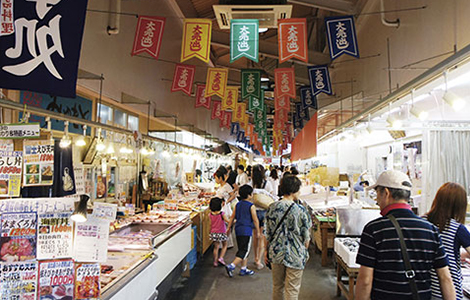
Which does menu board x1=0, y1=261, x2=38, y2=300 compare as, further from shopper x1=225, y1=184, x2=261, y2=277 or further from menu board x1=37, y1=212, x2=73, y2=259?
shopper x1=225, y1=184, x2=261, y2=277

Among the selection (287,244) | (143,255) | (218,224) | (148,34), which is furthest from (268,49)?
(143,255)

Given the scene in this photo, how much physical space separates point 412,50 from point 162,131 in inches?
286

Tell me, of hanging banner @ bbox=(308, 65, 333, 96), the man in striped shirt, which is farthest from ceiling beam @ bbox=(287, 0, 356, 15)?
the man in striped shirt

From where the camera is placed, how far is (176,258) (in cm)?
507

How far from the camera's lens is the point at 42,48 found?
2.87 metres

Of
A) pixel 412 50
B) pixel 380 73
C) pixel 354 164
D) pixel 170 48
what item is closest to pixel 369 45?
pixel 380 73

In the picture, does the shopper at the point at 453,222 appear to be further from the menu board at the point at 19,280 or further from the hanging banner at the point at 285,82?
the hanging banner at the point at 285,82

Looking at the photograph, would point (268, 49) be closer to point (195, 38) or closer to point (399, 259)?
point (195, 38)

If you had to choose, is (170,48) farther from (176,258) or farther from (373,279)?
(373,279)

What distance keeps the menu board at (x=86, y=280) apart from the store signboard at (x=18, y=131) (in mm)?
1100

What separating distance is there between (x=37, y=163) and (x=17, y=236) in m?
0.63

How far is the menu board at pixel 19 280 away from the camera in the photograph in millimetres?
2191

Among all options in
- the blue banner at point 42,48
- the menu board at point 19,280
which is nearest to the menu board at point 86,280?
the menu board at point 19,280

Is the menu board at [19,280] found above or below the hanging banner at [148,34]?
below
